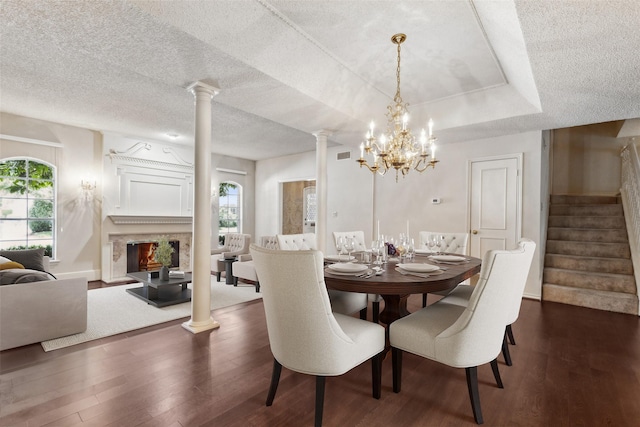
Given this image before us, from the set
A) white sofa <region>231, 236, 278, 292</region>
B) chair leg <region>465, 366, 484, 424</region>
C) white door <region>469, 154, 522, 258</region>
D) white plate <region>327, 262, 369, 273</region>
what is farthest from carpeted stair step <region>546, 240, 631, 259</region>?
white sofa <region>231, 236, 278, 292</region>

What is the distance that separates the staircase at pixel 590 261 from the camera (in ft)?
13.4

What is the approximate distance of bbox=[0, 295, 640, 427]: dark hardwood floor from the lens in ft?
5.94

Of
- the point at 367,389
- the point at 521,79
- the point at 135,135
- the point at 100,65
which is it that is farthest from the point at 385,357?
the point at 135,135

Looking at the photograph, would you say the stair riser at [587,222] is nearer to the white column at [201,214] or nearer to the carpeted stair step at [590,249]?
the carpeted stair step at [590,249]

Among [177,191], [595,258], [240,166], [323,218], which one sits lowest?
[595,258]

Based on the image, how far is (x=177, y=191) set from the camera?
22.2 feet

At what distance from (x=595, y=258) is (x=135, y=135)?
8063 mm

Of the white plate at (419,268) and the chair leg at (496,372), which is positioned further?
the white plate at (419,268)

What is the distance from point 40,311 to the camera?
2822mm

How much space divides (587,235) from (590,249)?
1.19 ft

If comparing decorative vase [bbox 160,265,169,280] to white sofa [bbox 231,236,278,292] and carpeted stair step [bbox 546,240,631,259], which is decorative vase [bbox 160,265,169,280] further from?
carpeted stair step [bbox 546,240,631,259]

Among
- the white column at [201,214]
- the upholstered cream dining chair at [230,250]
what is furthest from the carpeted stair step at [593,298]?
the upholstered cream dining chair at [230,250]

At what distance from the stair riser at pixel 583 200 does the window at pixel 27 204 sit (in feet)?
31.7

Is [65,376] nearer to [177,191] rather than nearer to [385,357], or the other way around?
[385,357]
